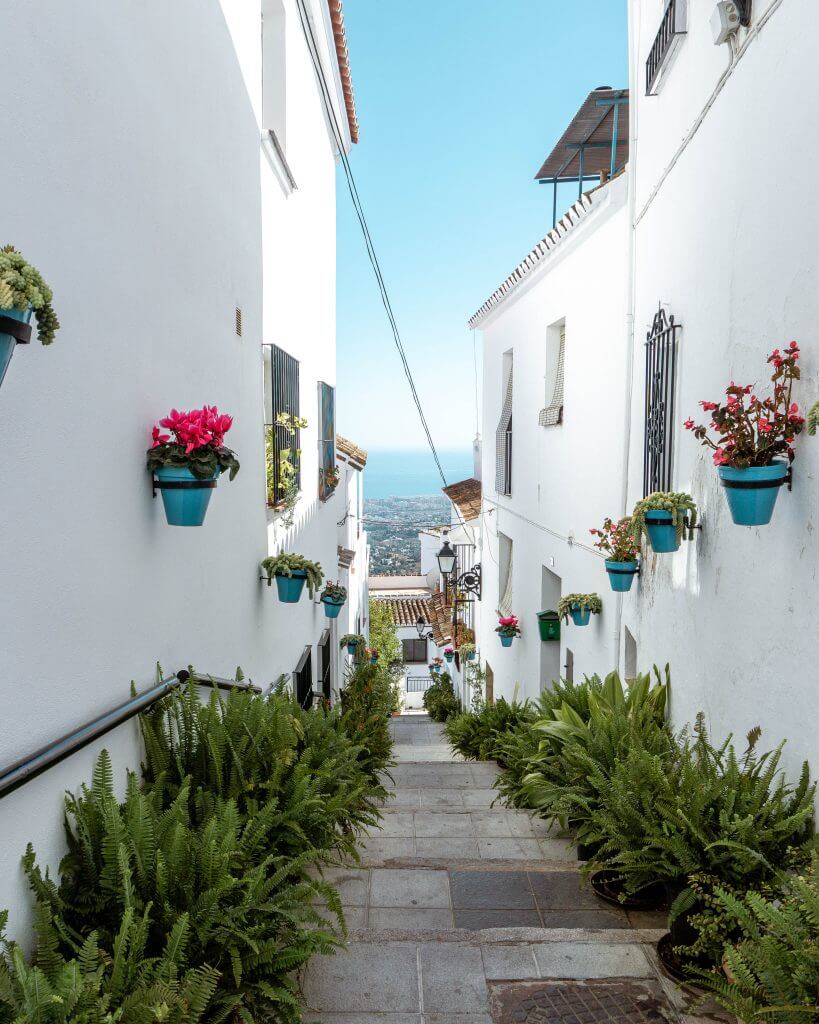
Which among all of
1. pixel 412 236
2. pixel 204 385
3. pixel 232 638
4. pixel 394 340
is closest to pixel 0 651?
pixel 204 385

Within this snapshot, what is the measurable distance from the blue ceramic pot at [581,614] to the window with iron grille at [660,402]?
162 cm

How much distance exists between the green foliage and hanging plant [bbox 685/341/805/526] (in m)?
13.9

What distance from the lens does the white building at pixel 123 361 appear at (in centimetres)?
246

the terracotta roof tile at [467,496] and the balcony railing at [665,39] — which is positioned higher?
the balcony railing at [665,39]

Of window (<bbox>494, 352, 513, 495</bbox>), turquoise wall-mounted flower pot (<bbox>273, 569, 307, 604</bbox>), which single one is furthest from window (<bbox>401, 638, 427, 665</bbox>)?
turquoise wall-mounted flower pot (<bbox>273, 569, 307, 604</bbox>)

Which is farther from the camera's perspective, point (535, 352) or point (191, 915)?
point (535, 352)

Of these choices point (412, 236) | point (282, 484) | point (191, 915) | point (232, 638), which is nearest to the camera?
point (191, 915)

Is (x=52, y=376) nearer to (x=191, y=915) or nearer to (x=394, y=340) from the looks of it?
(x=191, y=915)

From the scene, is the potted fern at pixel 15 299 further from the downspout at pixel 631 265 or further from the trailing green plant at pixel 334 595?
the trailing green plant at pixel 334 595

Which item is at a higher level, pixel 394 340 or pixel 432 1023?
pixel 394 340

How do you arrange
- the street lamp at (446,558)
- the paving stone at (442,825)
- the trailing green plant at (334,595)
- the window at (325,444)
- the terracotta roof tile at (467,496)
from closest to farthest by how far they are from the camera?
1. the paving stone at (442,825)
2. the trailing green plant at (334,595)
3. the window at (325,444)
4. the street lamp at (446,558)
5. the terracotta roof tile at (467,496)

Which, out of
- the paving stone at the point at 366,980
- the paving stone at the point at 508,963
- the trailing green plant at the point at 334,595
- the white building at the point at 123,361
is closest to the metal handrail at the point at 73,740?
the white building at the point at 123,361

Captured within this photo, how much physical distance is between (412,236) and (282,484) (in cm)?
2072

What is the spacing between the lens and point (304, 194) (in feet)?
27.7
